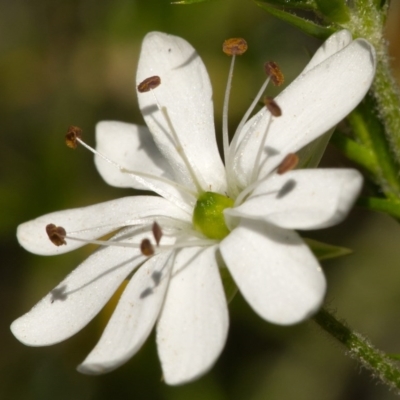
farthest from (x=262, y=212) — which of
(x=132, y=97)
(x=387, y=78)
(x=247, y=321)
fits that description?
(x=132, y=97)

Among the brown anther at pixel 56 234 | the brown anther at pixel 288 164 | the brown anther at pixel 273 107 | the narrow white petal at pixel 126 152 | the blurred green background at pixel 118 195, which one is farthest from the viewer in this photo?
the blurred green background at pixel 118 195

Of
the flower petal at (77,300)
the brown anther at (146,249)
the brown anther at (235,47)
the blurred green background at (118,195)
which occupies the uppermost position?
the brown anther at (235,47)

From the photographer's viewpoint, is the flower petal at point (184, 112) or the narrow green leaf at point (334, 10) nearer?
the narrow green leaf at point (334, 10)

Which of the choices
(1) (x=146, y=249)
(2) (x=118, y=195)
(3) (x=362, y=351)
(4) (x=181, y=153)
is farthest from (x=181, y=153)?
(2) (x=118, y=195)

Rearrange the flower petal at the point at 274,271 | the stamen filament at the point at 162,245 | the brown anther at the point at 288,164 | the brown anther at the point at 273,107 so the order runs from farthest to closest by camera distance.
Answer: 1. the stamen filament at the point at 162,245
2. the brown anther at the point at 273,107
3. the brown anther at the point at 288,164
4. the flower petal at the point at 274,271

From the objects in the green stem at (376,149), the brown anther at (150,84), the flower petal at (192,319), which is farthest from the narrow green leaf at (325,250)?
the brown anther at (150,84)

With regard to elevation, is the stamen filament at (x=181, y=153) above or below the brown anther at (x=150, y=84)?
below

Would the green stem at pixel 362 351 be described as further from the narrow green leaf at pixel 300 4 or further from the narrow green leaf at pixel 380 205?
the narrow green leaf at pixel 300 4

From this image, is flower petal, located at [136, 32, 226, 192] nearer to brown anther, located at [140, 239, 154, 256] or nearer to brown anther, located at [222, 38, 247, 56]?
brown anther, located at [222, 38, 247, 56]
